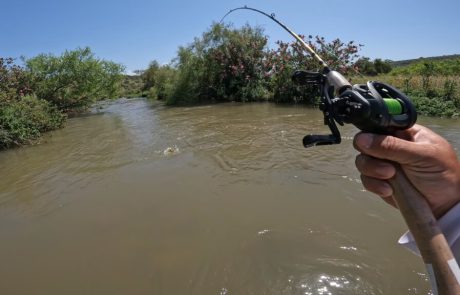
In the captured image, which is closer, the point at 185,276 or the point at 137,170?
the point at 185,276

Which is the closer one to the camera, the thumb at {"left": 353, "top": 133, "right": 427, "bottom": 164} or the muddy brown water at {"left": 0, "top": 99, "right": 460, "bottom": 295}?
the thumb at {"left": 353, "top": 133, "right": 427, "bottom": 164}

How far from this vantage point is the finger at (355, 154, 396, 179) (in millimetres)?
1210

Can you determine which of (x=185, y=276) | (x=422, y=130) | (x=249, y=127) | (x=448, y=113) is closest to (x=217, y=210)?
(x=185, y=276)

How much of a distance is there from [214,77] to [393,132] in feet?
67.1

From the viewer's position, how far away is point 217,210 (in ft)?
15.0

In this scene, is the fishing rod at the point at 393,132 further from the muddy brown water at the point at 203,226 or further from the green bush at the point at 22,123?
the green bush at the point at 22,123

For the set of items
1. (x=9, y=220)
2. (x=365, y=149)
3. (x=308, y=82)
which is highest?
(x=308, y=82)

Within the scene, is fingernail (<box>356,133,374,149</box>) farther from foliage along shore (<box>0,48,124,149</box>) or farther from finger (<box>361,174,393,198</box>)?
foliage along shore (<box>0,48,124,149</box>)

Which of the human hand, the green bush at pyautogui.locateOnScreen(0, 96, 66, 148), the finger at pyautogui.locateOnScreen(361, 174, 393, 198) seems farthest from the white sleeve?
the green bush at pyautogui.locateOnScreen(0, 96, 66, 148)

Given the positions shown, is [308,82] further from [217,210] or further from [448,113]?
[448,113]

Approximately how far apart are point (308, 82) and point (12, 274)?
3.57m

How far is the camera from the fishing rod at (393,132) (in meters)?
1.05

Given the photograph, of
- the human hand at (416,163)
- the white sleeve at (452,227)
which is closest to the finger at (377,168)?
the human hand at (416,163)

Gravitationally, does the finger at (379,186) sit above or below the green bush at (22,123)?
above
